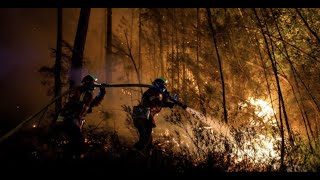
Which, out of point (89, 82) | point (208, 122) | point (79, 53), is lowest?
point (208, 122)

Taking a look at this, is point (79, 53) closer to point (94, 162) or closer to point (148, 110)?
point (148, 110)

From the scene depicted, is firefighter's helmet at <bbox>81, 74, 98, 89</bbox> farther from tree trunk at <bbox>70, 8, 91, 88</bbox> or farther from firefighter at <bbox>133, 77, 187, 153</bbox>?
tree trunk at <bbox>70, 8, 91, 88</bbox>

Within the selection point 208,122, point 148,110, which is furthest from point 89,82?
point 208,122

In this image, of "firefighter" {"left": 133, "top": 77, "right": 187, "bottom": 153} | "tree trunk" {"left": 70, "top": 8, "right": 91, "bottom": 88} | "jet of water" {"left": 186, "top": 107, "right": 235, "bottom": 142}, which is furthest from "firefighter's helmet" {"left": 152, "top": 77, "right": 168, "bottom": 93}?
"tree trunk" {"left": 70, "top": 8, "right": 91, "bottom": 88}

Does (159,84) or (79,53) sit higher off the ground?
(79,53)

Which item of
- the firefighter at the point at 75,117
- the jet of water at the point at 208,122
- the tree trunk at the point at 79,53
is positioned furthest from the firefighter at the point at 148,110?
the tree trunk at the point at 79,53

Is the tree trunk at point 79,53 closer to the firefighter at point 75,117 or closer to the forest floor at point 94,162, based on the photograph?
the forest floor at point 94,162

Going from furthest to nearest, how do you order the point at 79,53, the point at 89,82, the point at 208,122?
the point at 79,53 → the point at 208,122 → the point at 89,82

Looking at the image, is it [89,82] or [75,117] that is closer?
[75,117]

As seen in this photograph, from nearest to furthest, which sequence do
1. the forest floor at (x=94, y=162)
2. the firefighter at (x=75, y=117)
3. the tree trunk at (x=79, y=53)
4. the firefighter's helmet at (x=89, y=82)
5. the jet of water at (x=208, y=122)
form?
the forest floor at (x=94, y=162)
the firefighter at (x=75, y=117)
the firefighter's helmet at (x=89, y=82)
the jet of water at (x=208, y=122)
the tree trunk at (x=79, y=53)

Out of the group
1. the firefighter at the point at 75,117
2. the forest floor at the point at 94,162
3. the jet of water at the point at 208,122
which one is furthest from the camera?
the jet of water at the point at 208,122

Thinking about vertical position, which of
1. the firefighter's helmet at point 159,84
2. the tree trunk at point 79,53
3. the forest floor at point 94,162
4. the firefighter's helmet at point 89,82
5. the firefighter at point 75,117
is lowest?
the forest floor at point 94,162

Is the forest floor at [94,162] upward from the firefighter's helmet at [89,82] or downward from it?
downward

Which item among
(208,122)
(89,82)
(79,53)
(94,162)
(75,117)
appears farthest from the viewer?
(79,53)
